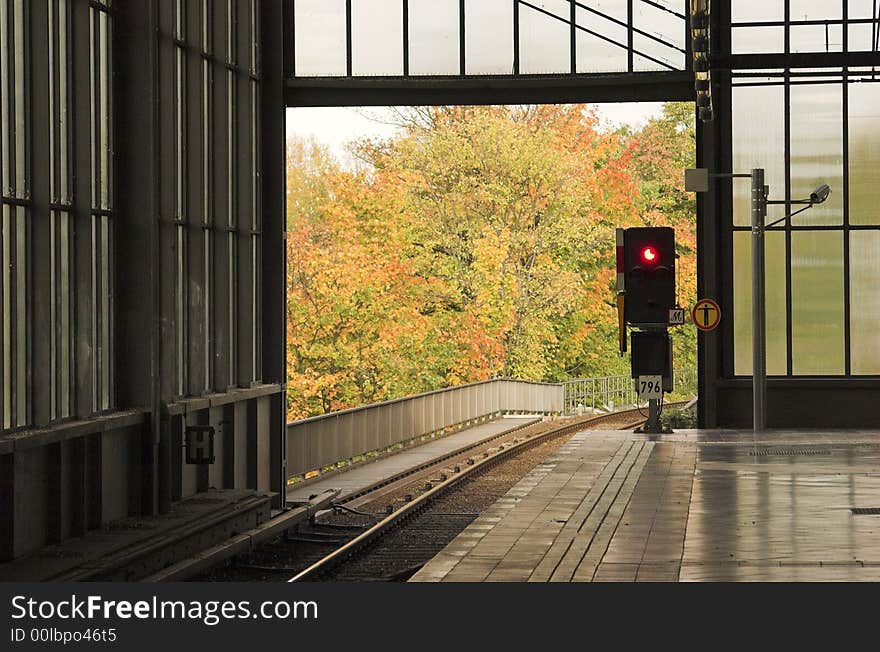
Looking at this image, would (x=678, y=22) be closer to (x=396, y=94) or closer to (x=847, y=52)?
(x=847, y=52)

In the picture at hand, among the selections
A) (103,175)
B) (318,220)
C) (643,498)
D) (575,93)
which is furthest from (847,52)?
(318,220)

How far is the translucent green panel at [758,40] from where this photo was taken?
2467 cm

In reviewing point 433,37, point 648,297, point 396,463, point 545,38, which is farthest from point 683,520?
point 396,463

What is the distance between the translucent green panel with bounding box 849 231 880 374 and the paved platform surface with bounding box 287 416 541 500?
764 centimetres

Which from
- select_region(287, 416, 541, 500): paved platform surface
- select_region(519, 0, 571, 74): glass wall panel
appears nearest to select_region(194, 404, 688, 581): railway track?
select_region(287, 416, 541, 500): paved platform surface

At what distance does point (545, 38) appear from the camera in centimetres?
2430

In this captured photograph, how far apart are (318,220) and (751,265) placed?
35240mm

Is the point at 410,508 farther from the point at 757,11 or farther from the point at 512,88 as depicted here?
the point at 757,11

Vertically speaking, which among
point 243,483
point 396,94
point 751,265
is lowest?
point 243,483

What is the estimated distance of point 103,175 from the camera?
15055mm

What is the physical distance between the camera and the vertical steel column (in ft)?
77.7

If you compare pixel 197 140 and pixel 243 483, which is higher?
pixel 197 140

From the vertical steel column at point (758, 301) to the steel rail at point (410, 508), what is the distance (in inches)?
185

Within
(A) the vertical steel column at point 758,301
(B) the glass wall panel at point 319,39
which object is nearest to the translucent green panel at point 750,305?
(A) the vertical steel column at point 758,301
